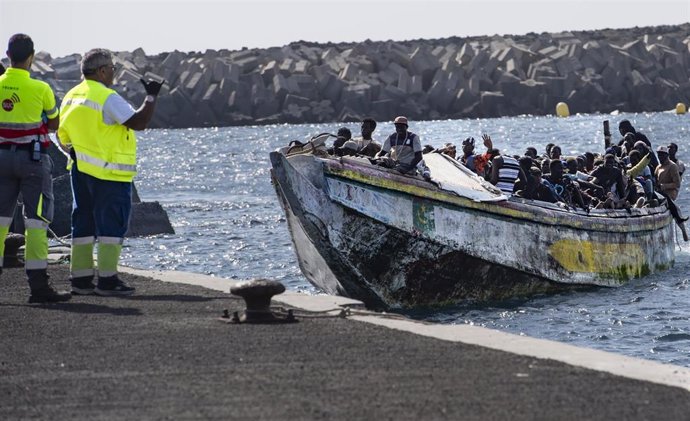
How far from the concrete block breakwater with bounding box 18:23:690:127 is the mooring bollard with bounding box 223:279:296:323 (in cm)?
9235

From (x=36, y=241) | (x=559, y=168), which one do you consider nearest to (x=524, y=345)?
(x=36, y=241)

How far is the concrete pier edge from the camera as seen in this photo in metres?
7.82

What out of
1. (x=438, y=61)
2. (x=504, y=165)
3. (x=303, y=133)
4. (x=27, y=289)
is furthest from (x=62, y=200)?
(x=438, y=61)

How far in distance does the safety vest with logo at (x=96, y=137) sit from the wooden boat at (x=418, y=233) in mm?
4556

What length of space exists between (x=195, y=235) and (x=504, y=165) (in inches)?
535

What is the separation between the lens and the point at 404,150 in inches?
631

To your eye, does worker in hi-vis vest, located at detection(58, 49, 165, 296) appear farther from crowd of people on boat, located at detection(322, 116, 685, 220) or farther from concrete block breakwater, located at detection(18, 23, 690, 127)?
concrete block breakwater, located at detection(18, 23, 690, 127)

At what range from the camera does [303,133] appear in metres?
94.4

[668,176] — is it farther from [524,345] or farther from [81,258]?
[524,345]

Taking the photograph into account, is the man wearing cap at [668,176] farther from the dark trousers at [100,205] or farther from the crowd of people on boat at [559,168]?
the dark trousers at [100,205]

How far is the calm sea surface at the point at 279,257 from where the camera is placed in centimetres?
1595

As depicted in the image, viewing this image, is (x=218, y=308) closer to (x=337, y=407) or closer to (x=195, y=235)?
(x=337, y=407)

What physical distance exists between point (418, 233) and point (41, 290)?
5995 millimetres

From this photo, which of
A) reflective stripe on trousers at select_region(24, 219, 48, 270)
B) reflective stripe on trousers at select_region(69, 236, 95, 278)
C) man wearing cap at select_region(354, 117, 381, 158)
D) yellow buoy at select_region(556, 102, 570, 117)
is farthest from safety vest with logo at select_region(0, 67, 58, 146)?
Result: yellow buoy at select_region(556, 102, 570, 117)
